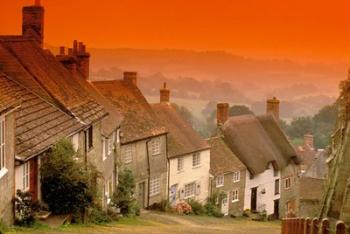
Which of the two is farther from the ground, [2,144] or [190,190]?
[2,144]

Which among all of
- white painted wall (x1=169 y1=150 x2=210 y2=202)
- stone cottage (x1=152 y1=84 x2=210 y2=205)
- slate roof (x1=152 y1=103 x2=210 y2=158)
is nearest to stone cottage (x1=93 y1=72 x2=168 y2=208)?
white painted wall (x1=169 y1=150 x2=210 y2=202)

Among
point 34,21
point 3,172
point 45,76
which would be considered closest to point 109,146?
point 45,76

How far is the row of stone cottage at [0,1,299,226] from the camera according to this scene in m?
17.7

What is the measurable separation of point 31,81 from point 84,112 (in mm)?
2246

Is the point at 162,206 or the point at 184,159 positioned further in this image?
the point at 184,159

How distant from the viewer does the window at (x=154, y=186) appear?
38062mm

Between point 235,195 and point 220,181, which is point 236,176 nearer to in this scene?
point 235,195

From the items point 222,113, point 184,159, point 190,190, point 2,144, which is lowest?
point 190,190

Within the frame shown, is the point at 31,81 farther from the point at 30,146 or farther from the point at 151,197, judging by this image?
the point at 151,197

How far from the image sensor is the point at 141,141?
36.3 m

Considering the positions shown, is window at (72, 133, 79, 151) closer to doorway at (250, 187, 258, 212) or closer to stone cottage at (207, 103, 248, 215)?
stone cottage at (207, 103, 248, 215)

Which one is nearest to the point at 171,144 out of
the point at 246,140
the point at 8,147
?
the point at 246,140

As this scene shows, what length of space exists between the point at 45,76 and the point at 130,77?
17662 millimetres

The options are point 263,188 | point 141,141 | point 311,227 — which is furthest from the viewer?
point 263,188
